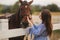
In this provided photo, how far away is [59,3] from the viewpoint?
6.41ft

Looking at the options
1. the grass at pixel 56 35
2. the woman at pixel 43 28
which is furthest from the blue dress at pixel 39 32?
the grass at pixel 56 35

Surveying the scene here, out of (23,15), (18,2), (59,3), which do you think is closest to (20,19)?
(23,15)

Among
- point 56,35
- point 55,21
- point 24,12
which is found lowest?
point 56,35

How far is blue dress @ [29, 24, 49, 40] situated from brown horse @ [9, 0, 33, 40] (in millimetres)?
96

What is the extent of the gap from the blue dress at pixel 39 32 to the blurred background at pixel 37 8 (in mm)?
66

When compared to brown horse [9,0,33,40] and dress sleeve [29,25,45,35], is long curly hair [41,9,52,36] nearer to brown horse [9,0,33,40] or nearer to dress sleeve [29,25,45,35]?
dress sleeve [29,25,45,35]

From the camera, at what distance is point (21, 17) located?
1.76 m

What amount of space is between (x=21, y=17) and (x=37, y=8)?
20 cm

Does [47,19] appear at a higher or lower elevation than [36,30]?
higher

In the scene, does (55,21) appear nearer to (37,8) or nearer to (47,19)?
(47,19)

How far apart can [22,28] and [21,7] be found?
218mm

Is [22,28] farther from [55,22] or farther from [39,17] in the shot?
[55,22]

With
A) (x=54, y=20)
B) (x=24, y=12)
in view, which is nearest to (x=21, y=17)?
(x=24, y=12)

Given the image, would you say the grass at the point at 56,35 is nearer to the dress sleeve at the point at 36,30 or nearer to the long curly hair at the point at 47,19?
the long curly hair at the point at 47,19
